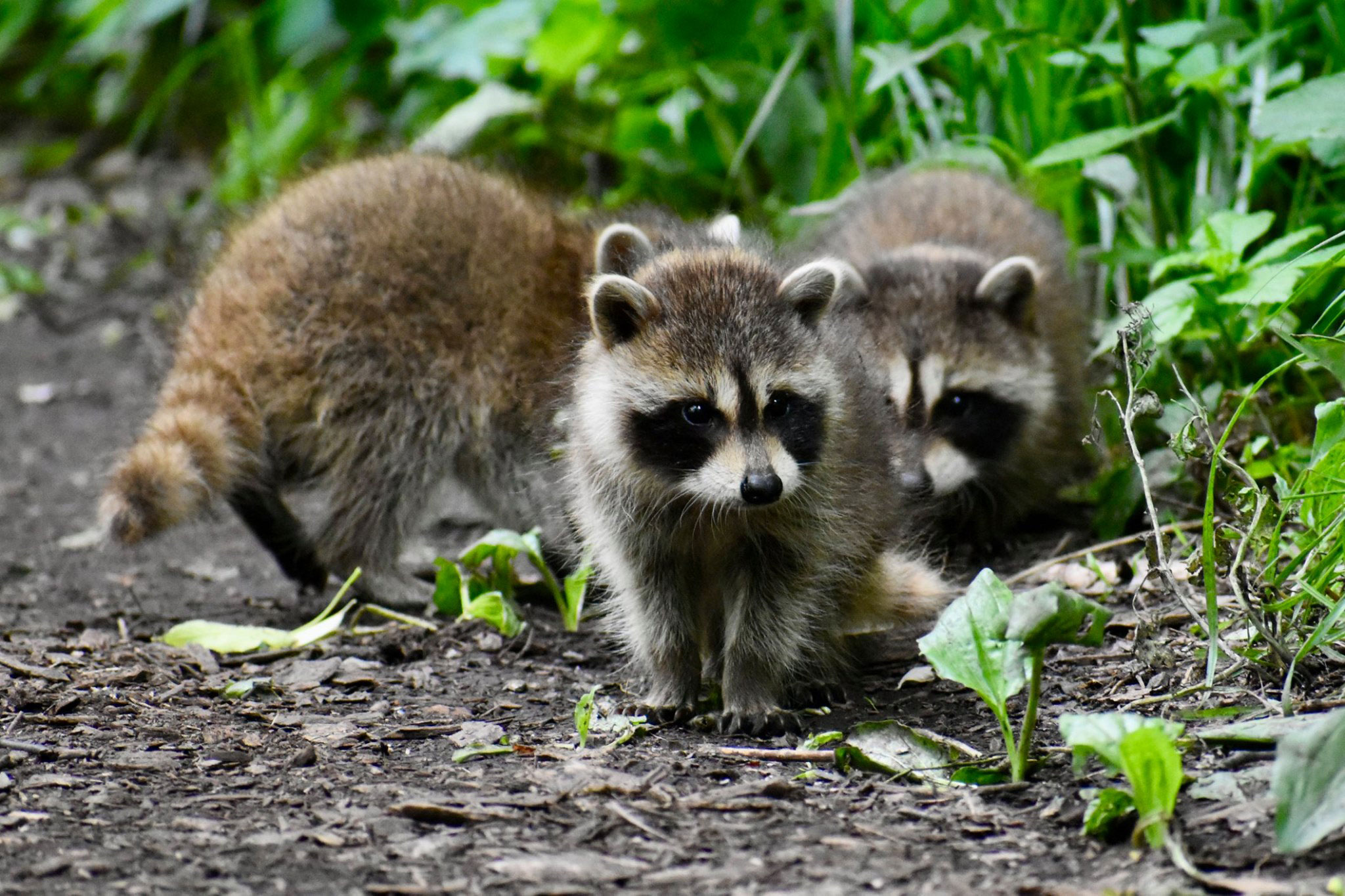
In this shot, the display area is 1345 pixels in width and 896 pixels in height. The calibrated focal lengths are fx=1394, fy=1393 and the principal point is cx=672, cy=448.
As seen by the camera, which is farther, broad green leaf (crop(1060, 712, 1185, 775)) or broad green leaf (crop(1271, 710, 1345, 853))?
broad green leaf (crop(1060, 712, 1185, 775))

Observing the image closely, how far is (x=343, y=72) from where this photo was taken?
29.8 feet

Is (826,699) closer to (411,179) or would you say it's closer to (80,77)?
(411,179)

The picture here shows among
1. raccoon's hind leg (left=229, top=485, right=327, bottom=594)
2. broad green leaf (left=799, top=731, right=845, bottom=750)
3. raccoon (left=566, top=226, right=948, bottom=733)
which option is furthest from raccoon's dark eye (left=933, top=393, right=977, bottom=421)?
raccoon's hind leg (left=229, top=485, right=327, bottom=594)

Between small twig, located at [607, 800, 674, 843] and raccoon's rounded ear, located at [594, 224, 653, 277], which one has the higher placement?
raccoon's rounded ear, located at [594, 224, 653, 277]

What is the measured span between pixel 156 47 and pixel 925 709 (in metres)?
9.69

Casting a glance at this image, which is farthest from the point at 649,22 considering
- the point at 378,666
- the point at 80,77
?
the point at 80,77

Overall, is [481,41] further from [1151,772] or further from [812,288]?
[1151,772]

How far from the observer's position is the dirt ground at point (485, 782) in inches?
96.0

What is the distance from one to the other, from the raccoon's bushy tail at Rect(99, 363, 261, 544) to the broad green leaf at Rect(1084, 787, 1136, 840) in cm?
285

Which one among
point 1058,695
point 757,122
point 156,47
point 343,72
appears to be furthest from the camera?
point 156,47

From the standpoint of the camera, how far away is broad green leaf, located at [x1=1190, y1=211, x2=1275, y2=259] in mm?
4152

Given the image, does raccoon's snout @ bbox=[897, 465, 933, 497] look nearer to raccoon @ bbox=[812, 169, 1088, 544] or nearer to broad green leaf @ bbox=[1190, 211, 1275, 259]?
raccoon @ bbox=[812, 169, 1088, 544]

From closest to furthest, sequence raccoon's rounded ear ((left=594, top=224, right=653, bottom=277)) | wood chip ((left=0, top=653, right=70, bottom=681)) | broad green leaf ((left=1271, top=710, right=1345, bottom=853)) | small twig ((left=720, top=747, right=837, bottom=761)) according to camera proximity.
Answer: broad green leaf ((left=1271, top=710, right=1345, bottom=853))
small twig ((left=720, top=747, right=837, bottom=761))
wood chip ((left=0, top=653, right=70, bottom=681))
raccoon's rounded ear ((left=594, top=224, right=653, bottom=277))

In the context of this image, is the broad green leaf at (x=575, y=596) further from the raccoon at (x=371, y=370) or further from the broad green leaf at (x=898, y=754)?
the broad green leaf at (x=898, y=754)
